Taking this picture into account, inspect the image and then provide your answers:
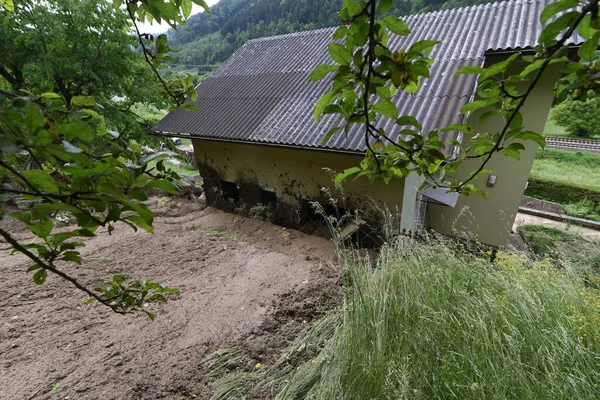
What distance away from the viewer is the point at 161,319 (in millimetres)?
3400

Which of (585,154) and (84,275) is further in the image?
(585,154)

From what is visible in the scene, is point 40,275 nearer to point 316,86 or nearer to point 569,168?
point 316,86

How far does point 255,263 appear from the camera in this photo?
493 centimetres

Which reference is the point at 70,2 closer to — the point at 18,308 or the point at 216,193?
the point at 216,193

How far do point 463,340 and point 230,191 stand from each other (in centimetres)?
703

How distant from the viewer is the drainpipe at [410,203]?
5188 mm

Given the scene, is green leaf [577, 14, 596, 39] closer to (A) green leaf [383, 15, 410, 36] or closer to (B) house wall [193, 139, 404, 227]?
(A) green leaf [383, 15, 410, 36]

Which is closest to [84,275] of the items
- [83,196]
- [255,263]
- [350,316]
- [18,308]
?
[18,308]

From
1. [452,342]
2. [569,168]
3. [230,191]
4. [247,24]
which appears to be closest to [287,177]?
[230,191]

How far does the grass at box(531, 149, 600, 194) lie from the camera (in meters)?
19.5

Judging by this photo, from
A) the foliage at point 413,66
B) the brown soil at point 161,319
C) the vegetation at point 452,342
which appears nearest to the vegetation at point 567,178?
the vegetation at point 452,342

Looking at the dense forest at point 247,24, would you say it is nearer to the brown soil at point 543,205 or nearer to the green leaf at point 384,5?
the brown soil at point 543,205

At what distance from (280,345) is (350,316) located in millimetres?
846

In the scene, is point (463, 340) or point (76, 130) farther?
point (463, 340)
